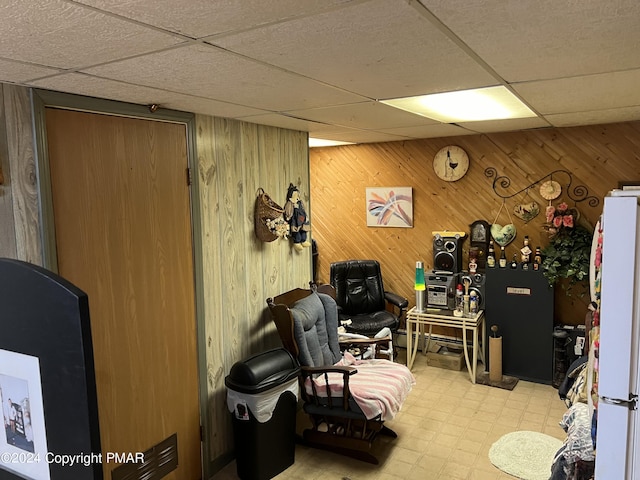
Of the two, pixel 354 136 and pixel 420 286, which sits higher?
pixel 354 136

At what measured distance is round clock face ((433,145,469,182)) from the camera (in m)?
5.01

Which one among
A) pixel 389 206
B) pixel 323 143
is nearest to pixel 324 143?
pixel 323 143

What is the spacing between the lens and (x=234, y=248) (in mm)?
3393

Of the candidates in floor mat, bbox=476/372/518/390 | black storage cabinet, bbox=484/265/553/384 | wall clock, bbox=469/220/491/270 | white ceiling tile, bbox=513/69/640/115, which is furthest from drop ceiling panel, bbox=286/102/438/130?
floor mat, bbox=476/372/518/390

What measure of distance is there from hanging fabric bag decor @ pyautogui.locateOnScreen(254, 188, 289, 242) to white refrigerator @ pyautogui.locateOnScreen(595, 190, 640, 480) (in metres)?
2.55

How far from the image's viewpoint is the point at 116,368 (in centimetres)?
255

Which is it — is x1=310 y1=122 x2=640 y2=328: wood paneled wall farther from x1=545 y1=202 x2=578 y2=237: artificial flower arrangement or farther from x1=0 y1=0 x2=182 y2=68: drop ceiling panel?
x1=0 y1=0 x2=182 y2=68: drop ceiling panel

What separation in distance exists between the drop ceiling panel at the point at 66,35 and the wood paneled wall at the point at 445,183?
4037 millimetres

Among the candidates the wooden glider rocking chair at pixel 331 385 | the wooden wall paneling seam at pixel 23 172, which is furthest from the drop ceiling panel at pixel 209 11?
the wooden glider rocking chair at pixel 331 385

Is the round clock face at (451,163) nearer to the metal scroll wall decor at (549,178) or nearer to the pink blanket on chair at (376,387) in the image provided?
the metal scroll wall decor at (549,178)

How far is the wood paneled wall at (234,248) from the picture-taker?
3.17 m

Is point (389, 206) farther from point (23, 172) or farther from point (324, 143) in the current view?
point (23, 172)

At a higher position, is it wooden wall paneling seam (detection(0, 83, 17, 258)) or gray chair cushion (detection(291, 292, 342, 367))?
wooden wall paneling seam (detection(0, 83, 17, 258))

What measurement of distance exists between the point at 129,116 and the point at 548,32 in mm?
2022
